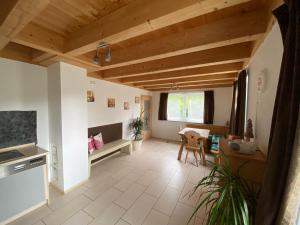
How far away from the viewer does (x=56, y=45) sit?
1.67 metres

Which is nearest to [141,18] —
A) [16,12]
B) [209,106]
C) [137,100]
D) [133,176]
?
[16,12]

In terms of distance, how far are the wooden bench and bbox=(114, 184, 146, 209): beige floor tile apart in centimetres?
112


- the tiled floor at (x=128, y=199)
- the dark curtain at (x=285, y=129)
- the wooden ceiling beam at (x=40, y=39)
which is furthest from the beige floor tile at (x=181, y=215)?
the wooden ceiling beam at (x=40, y=39)

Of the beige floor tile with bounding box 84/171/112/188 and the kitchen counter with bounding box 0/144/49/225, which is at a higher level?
the kitchen counter with bounding box 0/144/49/225

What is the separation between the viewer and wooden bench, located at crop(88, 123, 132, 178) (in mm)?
3258

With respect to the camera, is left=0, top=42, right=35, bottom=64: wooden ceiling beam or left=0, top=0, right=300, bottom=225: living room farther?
left=0, top=42, right=35, bottom=64: wooden ceiling beam

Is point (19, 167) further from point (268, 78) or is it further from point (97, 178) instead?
point (268, 78)

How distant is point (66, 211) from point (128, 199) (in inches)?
35.7

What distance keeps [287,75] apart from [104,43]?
160cm

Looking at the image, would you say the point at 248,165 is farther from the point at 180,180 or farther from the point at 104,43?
the point at 104,43

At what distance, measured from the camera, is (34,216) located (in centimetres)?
180

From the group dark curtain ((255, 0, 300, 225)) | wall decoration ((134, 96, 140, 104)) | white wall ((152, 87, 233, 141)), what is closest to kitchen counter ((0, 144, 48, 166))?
dark curtain ((255, 0, 300, 225))

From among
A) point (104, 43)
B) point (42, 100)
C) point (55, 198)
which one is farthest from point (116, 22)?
point (55, 198)

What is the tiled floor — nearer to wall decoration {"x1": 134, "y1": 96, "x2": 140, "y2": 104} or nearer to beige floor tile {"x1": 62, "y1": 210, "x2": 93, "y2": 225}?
beige floor tile {"x1": 62, "y1": 210, "x2": 93, "y2": 225}
